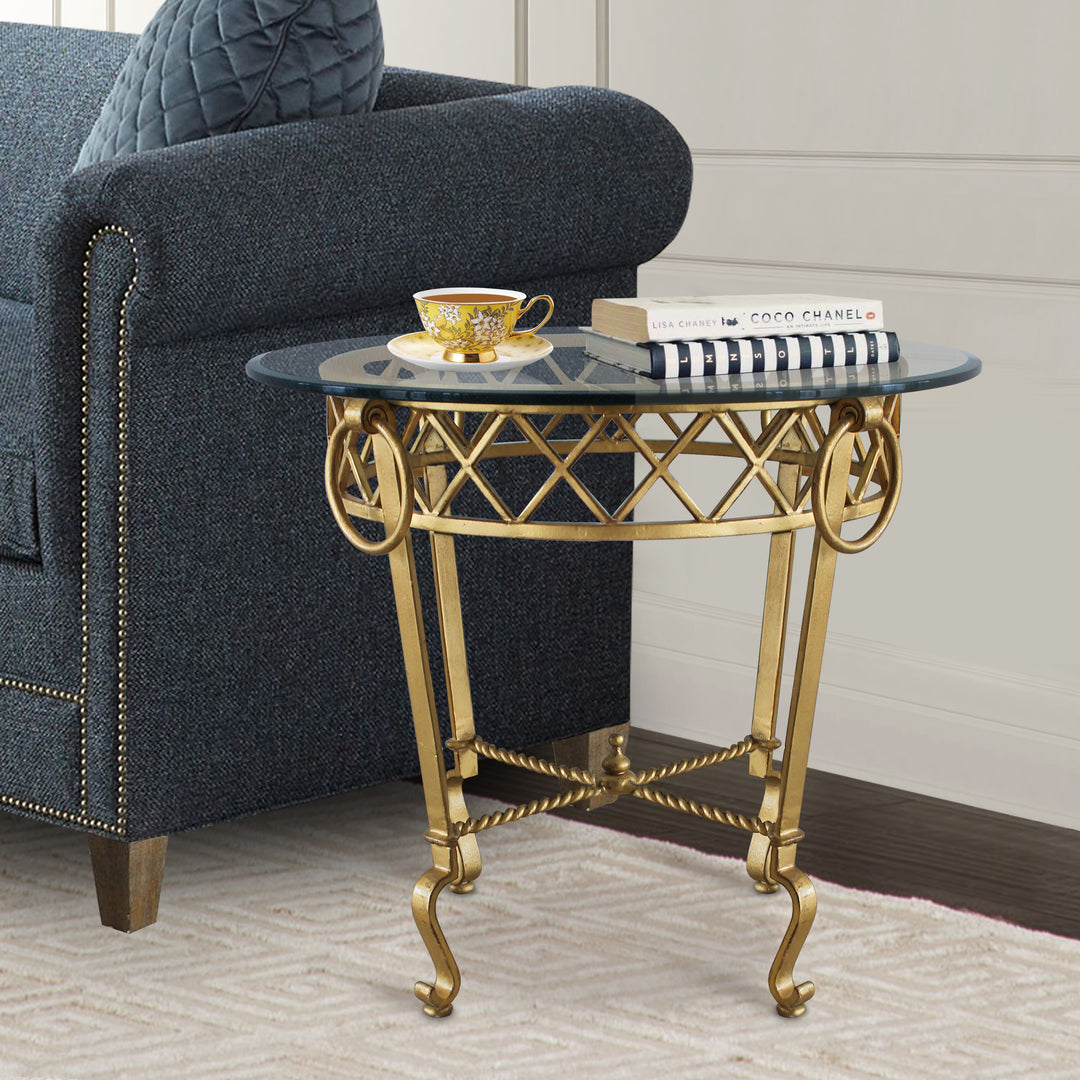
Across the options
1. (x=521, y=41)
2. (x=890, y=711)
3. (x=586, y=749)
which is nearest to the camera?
(x=586, y=749)

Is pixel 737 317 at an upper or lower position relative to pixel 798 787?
upper

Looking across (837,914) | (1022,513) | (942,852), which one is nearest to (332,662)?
(837,914)

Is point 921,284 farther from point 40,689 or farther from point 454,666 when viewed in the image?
point 40,689

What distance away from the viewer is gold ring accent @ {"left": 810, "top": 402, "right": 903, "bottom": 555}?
1508mm

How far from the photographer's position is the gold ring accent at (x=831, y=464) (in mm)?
1508

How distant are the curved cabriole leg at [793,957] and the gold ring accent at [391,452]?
51cm

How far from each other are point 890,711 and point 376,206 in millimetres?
1042

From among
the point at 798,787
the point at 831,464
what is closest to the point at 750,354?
the point at 831,464

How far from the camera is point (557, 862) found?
2.05 meters

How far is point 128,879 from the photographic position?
6.06ft

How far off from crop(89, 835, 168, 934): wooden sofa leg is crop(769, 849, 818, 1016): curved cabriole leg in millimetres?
665

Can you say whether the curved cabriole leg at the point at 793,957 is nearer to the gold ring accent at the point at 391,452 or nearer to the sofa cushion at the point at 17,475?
the gold ring accent at the point at 391,452

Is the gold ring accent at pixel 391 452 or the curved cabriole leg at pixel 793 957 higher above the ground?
the gold ring accent at pixel 391 452

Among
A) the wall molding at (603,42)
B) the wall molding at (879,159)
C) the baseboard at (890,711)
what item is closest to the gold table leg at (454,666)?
the baseboard at (890,711)
